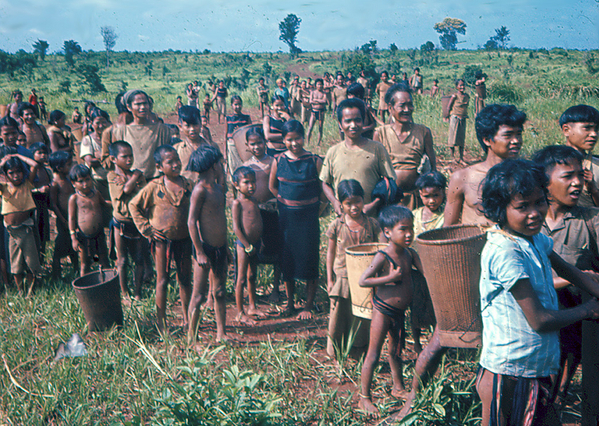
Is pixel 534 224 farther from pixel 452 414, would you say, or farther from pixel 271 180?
pixel 271 180

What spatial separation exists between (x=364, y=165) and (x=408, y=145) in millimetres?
822

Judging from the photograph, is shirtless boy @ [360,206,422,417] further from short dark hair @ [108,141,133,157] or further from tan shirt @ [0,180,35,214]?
tan shirt @ [0,180,35,214]

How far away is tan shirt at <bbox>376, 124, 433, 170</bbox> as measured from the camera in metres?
4.41

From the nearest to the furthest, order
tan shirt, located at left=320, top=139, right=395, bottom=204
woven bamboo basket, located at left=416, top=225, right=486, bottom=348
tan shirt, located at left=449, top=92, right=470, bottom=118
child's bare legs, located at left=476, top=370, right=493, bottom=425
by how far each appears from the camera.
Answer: child's bare legs, located at left=476, top=370, right=493, bottom=425 → woven bamboo basket, located at left=416, top=225, right=486, bottom=348 → tan shirt, located at left=320, top=139, right=395, bottom=204 → tan shirt, located at left=449, top=92, right=470, bottom=118

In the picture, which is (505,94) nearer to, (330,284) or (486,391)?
(330,284)

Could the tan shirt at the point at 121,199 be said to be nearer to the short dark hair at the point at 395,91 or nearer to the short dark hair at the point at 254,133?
the short dark hair at the point at 254,133

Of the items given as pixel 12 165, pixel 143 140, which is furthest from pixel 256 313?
pixel 12 165

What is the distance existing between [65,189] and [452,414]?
444 centimetres

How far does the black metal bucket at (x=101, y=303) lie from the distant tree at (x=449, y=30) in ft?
286

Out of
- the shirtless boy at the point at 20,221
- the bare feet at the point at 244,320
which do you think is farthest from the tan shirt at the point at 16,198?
the bare feet at the point at 244,320

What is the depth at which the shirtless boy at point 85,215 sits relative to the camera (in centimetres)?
471

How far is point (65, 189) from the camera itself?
5.17 meters

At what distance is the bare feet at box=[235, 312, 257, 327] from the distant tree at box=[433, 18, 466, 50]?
86.5 metres

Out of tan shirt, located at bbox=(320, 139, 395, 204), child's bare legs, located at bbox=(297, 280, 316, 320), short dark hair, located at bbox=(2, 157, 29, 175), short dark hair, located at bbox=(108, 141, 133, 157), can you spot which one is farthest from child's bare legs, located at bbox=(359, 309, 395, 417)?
short dark hair, located at bbox=(2, 157, 29, 175)
